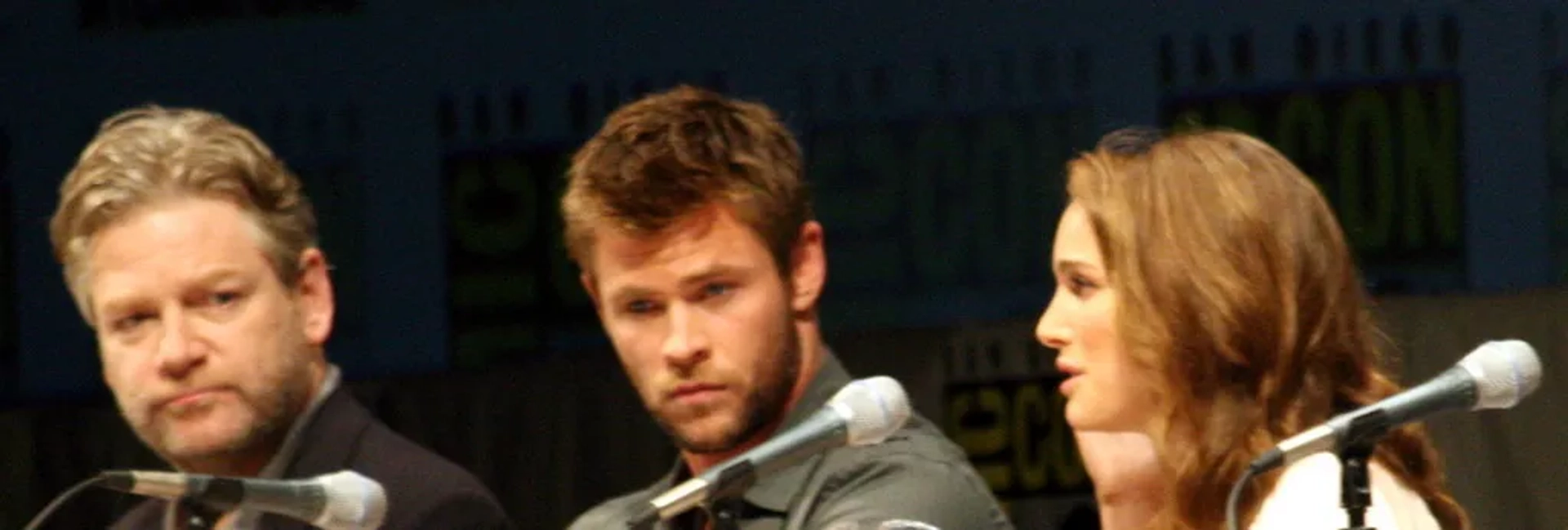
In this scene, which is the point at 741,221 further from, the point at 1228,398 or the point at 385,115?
the point at 385,115

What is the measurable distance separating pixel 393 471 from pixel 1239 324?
1311mm

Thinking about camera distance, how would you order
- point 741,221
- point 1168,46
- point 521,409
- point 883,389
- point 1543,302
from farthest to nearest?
point 521,409
point 1168,46
point 1543,302
point 741,221
point 883,389

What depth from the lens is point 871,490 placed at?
3.38 meters

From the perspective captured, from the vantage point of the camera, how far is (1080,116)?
5.13 metres

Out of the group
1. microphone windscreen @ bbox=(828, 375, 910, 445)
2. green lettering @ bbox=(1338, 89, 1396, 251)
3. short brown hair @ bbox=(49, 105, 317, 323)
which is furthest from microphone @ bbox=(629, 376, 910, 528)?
green lettering @ bbox=(1338, 89, 1396, 251)

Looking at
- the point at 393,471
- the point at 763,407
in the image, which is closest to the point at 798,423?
the point at 763,407

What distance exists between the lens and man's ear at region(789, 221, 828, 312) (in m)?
3.59

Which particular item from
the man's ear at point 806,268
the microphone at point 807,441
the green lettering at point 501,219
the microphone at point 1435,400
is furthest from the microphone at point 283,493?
the green lettering at point 501,219

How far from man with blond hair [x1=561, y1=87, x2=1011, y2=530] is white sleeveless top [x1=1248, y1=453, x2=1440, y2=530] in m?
0.58

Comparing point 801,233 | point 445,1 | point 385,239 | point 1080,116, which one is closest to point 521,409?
point 385,239

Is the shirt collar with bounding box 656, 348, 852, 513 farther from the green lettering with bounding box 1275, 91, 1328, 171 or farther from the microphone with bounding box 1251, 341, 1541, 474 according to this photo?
the green lettering with bounding box 1275, 91, 1328, 171

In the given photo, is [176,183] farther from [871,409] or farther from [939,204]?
[939,204]

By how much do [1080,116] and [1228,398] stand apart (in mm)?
2101

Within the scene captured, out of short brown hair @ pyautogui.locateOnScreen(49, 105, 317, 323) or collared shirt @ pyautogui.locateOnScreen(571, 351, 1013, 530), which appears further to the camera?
short brown hair @ pyautogui.locateOnScreen(49, 105, 317, 323)
